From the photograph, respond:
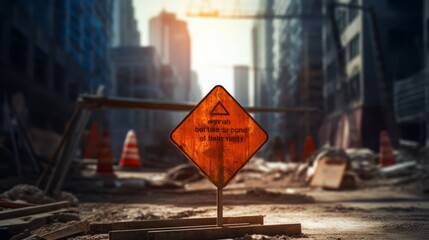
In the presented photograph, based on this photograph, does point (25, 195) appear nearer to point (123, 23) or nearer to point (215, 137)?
point (215, 137)

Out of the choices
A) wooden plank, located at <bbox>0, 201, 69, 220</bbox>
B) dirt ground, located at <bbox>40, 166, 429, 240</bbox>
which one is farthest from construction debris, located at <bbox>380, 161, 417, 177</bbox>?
wooden plank, located at <bbox>0, 201, 69, 220</bbox>

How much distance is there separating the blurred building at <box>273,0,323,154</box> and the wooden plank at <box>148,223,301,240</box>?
45.6 metres

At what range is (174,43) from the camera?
148500 millimetres

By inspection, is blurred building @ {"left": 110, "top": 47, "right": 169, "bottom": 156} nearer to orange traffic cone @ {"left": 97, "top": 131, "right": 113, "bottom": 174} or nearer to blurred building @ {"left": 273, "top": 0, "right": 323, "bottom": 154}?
blurred building @ {"left": 273, "top": 0, "right": 323, "bottom": 154}

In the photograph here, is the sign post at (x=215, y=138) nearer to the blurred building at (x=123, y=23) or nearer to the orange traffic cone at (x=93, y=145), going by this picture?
the orange traffic cone at (x=93, y=145)

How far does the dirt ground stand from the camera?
4.54 meters

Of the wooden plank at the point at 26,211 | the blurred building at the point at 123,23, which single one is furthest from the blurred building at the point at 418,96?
the blurred building at the point at 123,23

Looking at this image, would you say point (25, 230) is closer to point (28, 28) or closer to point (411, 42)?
point (28, 28)

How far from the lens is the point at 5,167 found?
9922mm

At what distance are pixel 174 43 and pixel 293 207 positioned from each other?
145 m

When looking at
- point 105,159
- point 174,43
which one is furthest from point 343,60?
point 174,43

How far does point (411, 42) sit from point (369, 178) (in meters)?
21.9

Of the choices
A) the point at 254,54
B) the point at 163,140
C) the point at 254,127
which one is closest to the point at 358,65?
the point at 163,140

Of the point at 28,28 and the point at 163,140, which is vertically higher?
the point at 28,28
